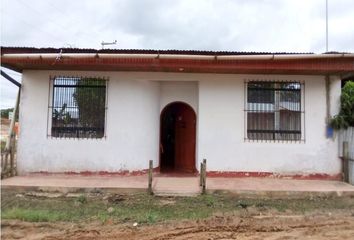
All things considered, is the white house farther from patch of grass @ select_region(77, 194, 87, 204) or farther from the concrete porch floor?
patch of grass @ select_region(77, 194, 87, 204)

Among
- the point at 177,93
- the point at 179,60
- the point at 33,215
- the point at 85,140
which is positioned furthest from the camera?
the point at 177,93

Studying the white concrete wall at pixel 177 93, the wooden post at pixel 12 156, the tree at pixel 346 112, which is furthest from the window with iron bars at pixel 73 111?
the tree at pixel 346 112

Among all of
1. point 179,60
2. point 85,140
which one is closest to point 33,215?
point 85,140

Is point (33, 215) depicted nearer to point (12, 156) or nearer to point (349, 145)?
point (12, 156)

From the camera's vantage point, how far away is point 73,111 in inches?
388

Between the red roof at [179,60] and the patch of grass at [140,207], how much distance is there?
3204 millimetres

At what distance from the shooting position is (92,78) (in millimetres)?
9898

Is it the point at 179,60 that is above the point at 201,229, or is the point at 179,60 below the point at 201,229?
above

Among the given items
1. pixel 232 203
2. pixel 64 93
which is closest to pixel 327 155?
pixel 232 203

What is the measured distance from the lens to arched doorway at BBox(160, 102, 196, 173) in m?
10.9

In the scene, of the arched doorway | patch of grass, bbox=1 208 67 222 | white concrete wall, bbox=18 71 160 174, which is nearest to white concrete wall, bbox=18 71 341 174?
white concrete wall, bbox=18 71 160 174

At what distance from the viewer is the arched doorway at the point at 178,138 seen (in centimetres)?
1087

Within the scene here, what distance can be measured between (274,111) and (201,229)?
5.11 meters

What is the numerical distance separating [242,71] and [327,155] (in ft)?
10.8
